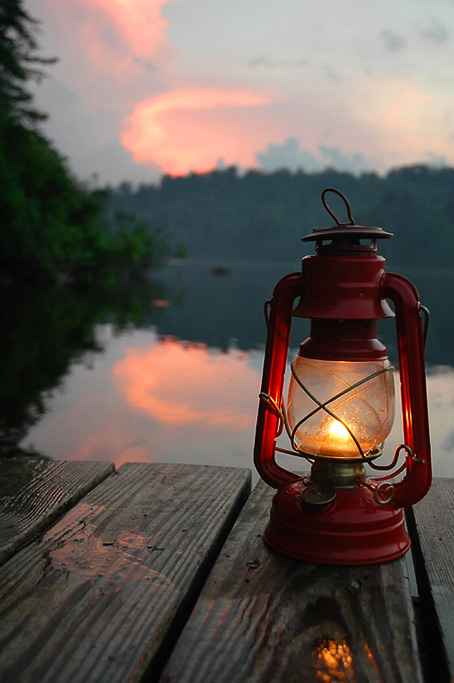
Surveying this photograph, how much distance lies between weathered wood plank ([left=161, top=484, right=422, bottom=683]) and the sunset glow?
4454mm

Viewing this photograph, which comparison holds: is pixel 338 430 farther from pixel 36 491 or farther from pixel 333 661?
pixel 36 491

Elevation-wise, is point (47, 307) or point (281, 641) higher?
point (281, 641)

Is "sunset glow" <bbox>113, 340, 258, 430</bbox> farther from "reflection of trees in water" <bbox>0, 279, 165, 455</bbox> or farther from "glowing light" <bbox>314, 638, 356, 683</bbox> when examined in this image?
"glowing light" <bbox>314, 638, 356, 683</bbox>

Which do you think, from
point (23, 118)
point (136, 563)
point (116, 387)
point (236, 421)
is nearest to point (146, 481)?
point (136, 563)

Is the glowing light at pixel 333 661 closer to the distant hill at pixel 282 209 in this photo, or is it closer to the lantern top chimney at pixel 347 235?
the lantern top chimney at pixel 347 235

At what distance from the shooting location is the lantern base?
56.9 inches

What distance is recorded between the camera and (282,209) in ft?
364

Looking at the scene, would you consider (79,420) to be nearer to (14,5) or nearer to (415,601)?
(415,601)

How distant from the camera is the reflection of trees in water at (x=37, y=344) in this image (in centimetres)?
612

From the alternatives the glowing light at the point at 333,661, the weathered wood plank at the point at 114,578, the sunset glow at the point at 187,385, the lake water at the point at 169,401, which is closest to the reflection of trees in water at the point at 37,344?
the lake water at the point at 169,401

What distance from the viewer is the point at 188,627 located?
1.14 metres

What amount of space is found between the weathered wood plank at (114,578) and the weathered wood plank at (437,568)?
1.57ft

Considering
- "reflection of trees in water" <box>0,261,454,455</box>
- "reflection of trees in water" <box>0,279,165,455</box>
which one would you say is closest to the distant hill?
"reflection of trees in water" <box>0,261,454,455</box>

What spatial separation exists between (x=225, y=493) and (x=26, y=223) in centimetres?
2375
